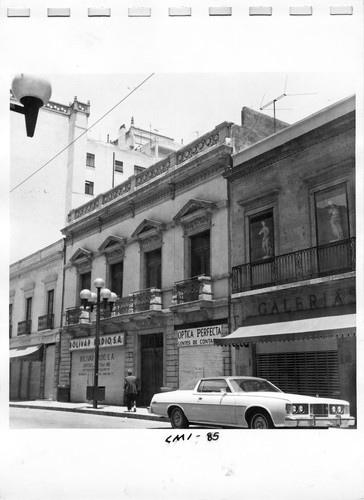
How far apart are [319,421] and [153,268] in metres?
7.16

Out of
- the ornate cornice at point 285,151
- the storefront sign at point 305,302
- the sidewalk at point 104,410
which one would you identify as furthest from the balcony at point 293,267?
the sidewalk at point 104,410

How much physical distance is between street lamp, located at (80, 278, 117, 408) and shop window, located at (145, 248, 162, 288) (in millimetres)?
865

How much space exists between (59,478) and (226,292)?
704 cm

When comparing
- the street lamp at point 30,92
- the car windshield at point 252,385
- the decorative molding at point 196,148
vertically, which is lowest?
the car windshield at point 252,385

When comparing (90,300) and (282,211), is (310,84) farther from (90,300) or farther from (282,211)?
(90,300)

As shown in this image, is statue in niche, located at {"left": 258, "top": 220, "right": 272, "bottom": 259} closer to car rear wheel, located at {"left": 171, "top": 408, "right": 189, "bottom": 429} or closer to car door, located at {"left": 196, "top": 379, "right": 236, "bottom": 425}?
car door, located at {"left": 196, "top": 379, "right": 236, "bottom": 425}

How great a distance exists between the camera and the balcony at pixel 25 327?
941 cm

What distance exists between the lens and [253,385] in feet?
26.8

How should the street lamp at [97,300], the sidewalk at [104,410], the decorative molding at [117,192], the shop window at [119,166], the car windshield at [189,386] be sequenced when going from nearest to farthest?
the sidewalk at [104,410] < the car windshield at [189,386] < the street lamp at [97,300] < the decorative molding at [117,192] < the shop window at [119,166]

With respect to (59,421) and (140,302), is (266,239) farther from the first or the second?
(59,421)

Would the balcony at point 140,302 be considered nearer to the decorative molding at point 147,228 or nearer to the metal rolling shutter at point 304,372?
the decorative molding at point 147,228

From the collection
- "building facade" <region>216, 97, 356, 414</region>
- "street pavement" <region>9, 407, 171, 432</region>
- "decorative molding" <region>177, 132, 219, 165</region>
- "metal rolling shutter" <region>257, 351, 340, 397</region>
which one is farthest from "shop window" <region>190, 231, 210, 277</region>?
"street pavement" <region>9, 407, 171, 432</region>

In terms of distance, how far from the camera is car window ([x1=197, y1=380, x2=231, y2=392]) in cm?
871

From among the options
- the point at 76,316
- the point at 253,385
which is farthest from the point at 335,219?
the point at 76,316
